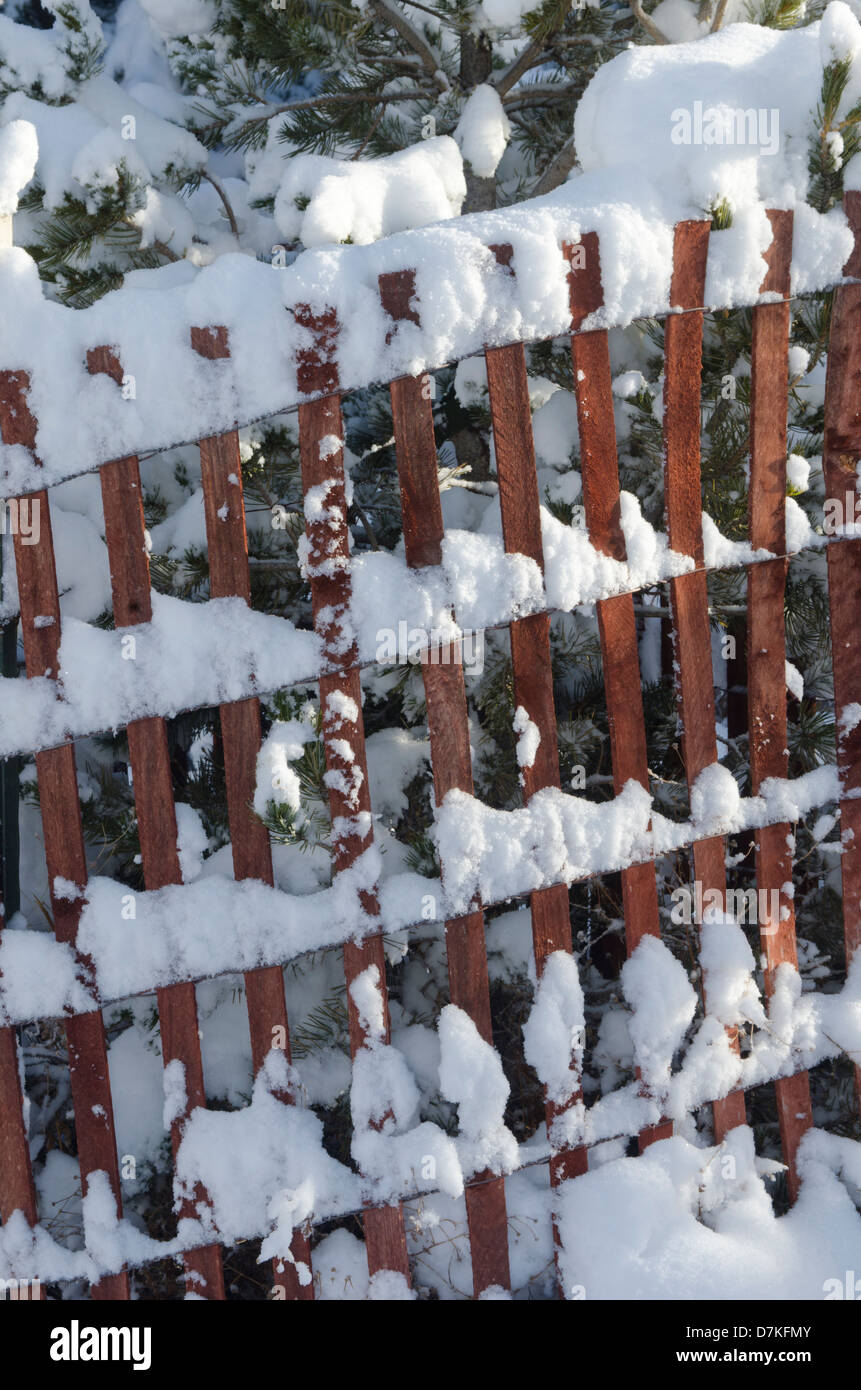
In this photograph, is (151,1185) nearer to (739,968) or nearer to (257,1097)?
(257,1097)

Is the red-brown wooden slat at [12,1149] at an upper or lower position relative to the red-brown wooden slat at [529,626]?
lower

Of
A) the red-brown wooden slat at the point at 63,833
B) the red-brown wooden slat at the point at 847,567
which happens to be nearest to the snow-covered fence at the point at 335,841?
the red-brown wooden slat at the point at 63,833

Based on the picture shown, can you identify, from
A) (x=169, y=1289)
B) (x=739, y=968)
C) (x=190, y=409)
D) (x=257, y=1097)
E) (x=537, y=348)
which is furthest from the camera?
(x=537, y=348)

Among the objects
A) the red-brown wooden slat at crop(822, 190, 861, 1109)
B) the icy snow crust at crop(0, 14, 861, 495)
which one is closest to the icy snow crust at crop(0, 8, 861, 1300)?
the icy snow crust at crop(0, 14, 861, 495)

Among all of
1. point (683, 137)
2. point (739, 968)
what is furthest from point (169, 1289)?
point (683, 137)

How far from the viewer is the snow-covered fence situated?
70.4 inches

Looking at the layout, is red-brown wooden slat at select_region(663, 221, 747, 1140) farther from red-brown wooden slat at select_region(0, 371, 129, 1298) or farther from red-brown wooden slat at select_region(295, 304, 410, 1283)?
red-brown wooden slat at select_region(0, 371, 129, 1298)

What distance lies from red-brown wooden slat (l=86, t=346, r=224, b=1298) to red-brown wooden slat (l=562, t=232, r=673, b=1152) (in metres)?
0.92

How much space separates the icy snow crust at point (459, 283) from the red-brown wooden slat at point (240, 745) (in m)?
0.05

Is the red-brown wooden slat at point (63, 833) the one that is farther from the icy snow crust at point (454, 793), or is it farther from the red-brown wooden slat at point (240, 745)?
the red-brown wooden slat at point (240, 745)

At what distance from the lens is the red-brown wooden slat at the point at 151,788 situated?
177cm

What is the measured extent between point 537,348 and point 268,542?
2.90 ft

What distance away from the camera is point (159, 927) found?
1.84 meters

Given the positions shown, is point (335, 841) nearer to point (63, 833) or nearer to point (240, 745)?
point (240, 745)
